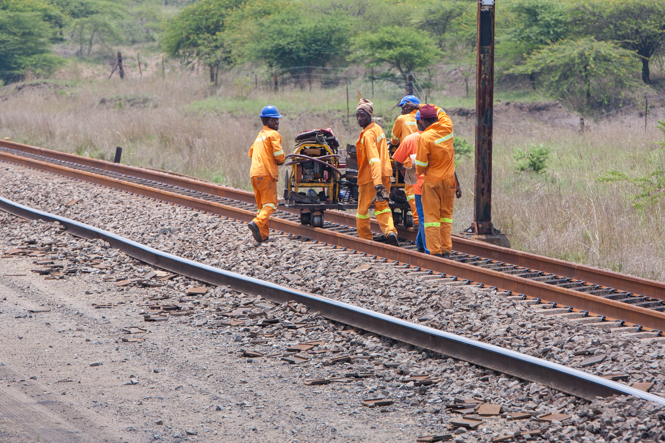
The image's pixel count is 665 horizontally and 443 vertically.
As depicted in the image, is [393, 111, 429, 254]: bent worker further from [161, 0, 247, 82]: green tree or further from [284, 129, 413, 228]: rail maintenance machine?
[161, 0, 247, 82]: green tree

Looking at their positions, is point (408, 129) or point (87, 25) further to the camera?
point (87, 25)

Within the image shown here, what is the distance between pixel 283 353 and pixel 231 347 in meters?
0.46

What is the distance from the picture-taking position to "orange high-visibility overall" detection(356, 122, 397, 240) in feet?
28.8

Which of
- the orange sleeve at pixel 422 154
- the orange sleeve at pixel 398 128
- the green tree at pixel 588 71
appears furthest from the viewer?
the green tree at pixel 588 71

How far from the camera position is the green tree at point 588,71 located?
83.3ft

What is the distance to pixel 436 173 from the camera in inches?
330

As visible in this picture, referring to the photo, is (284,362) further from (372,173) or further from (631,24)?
(631,24)

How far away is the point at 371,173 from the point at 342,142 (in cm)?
982

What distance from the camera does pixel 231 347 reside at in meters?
6.00

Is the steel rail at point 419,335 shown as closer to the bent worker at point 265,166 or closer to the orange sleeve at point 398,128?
the bent worker at point 265,166

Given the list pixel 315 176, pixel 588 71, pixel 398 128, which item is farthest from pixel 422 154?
pixel 588 71

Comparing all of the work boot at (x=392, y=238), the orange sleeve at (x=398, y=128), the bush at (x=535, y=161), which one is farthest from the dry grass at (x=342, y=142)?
the orange sleeve at (x=398, y=128)

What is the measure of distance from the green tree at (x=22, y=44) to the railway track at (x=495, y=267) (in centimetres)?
2710

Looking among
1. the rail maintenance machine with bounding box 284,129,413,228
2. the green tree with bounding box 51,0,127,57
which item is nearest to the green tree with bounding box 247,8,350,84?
the green tree with bounding box 51,0,127,57
